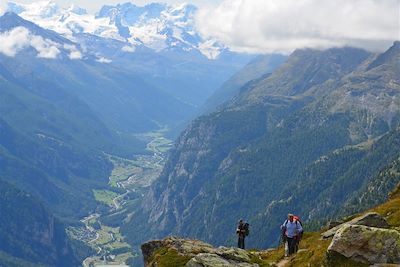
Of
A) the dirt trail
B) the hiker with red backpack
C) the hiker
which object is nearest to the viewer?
the dirt trail

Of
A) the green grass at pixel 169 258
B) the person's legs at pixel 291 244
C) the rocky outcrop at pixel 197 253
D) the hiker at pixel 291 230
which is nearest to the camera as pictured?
the rocky outcrop at pixel 197 253

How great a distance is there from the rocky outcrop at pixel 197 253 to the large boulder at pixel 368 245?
1197 cm

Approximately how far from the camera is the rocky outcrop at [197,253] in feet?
173

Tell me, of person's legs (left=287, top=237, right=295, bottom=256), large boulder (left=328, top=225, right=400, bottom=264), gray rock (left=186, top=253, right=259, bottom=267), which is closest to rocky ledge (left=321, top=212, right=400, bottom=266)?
large boulder (left=328, top=225, right=400, bottom=264)

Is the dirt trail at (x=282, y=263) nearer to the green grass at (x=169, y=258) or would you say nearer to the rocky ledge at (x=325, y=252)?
the rocky ledge at (x=325, y=252)

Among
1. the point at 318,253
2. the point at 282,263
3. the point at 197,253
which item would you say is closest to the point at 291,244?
the point at 282,263

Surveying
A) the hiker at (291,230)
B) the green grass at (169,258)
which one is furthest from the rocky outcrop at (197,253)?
the hiker at (291,230)

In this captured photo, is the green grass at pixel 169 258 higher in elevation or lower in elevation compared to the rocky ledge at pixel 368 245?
lower

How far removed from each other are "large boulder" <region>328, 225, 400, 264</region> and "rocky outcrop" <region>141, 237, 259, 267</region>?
39.3 feet

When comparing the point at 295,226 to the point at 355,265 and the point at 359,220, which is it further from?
the point at 355,265

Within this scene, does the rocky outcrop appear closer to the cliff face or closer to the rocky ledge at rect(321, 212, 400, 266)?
the cliff face

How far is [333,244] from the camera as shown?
45.2 meters

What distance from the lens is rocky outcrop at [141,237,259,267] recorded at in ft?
173

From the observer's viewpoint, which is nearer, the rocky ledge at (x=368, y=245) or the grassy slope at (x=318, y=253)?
the rocky ledge at (x=368, y=245)
